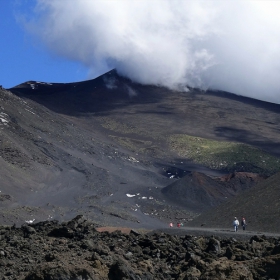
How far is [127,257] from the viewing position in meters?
20.5

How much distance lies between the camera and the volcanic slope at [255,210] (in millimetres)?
33656

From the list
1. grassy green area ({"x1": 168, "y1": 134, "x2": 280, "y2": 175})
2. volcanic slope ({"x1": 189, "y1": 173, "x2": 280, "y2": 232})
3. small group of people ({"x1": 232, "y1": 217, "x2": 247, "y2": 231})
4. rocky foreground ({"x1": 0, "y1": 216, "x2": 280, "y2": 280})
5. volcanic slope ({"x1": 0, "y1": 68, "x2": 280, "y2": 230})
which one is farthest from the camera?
grassy green area ({"x1": 168, "y1": 134, "x2": 280, "y2": 175})

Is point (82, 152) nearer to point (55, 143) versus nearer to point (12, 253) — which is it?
point (55, 143)

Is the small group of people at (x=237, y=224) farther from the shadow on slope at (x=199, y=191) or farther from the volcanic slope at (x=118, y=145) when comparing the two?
the shadow on slope at (x=199, y=191)

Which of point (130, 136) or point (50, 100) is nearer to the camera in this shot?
point (130, 136)

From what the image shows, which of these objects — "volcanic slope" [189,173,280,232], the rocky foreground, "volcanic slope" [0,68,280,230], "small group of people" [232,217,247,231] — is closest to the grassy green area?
"volcanic slope" [0,68,280,230]

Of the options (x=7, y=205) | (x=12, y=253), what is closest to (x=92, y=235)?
(x=12, y=253)

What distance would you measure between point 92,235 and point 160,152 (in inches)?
2762

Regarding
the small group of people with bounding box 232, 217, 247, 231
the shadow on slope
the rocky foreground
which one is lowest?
the rocky foreground

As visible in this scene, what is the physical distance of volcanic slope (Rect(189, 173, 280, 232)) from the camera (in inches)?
1325

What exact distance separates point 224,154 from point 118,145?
48.7ft

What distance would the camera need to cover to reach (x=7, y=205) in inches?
2105

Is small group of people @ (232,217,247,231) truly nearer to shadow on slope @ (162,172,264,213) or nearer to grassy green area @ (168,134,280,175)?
shadow on slope @ (162,172,264,213)

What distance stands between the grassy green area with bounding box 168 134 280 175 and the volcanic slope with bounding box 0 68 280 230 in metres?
0.14
